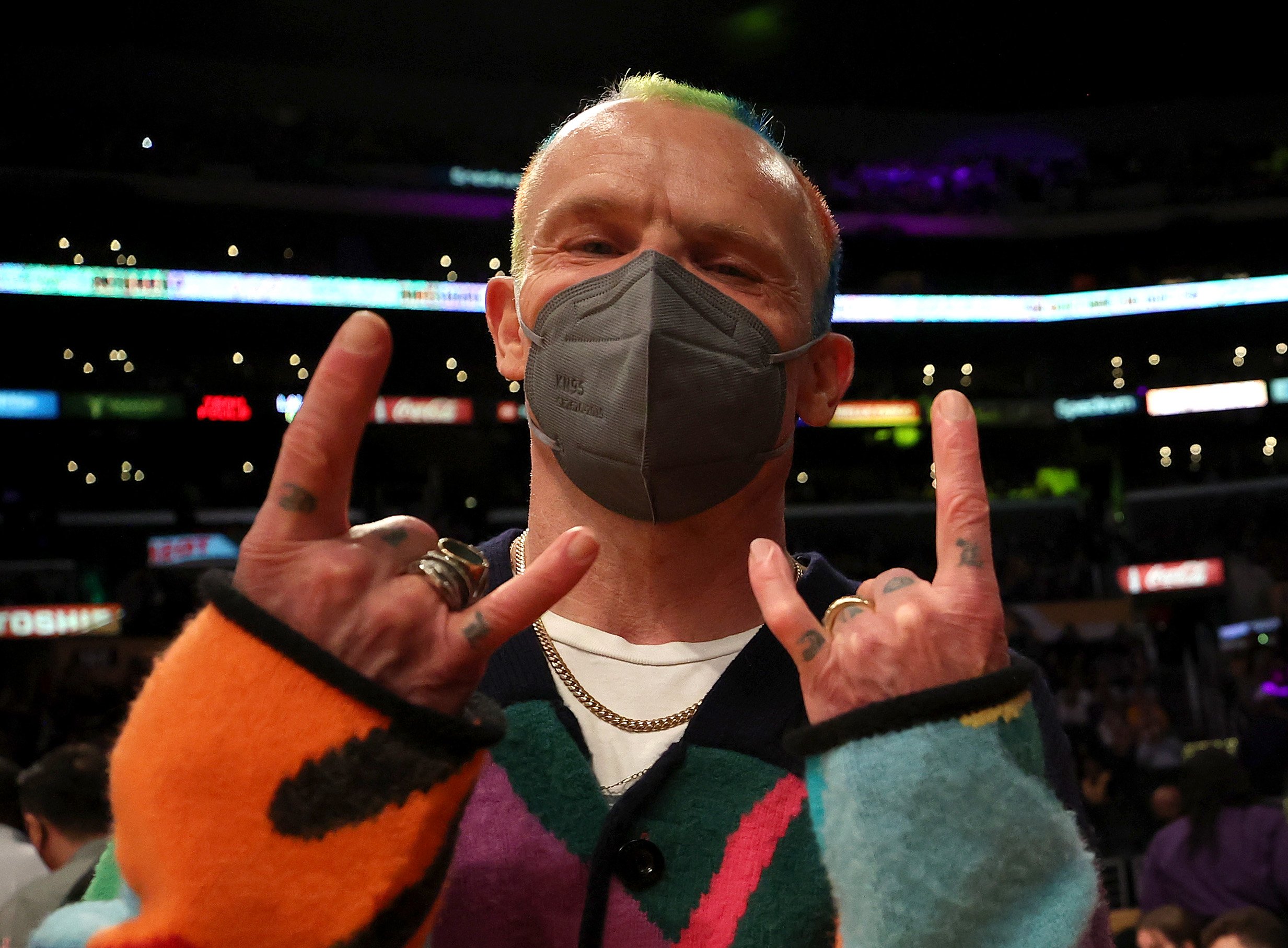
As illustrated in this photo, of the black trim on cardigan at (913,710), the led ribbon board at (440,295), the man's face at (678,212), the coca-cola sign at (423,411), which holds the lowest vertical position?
the black trim on cardigan at (913,710)

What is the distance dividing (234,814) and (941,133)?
21.4m

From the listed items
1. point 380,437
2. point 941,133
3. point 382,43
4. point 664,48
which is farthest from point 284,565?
point 941,133

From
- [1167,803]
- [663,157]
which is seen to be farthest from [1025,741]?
[1167,803]

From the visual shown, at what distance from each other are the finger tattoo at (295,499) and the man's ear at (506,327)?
591 mm

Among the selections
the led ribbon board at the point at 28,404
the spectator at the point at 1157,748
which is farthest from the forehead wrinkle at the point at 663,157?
the led ribbon board at the point at 28,404

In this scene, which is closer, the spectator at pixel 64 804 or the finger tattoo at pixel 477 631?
the finger tattoo at pixel 477 631

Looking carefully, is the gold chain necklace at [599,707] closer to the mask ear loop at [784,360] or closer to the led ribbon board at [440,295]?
the mask ear loop at [784,360]

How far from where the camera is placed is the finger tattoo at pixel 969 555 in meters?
0.97

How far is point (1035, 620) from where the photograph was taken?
1153cm

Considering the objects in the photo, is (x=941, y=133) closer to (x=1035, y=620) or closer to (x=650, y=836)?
(x=1035, y=620)

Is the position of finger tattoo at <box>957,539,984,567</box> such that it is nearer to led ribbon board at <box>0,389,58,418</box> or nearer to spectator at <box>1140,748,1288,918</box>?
spectator at <box>1140,748,1288,918</box>

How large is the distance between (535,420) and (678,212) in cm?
32

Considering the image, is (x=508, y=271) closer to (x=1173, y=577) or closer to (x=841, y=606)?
(x=1173, y=577)

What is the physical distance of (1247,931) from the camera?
312 cm
